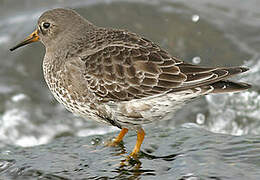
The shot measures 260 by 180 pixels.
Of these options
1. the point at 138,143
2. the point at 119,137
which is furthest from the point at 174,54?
the point at 138,143

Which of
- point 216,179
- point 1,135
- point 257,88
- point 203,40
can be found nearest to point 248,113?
point 257,88

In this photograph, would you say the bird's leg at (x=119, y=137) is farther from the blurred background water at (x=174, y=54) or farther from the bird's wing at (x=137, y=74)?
the bird's wing at (x=137, y=74)

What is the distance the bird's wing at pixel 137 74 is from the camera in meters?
5.66

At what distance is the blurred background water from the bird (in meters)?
0.62

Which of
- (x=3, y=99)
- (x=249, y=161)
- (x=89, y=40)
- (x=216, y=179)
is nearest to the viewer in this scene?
(x=216, y=179)

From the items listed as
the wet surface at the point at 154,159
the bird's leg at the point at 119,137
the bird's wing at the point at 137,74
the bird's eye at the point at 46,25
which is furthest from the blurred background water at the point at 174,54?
the bird's eye at the point at 46,25

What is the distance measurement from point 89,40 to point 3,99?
540 centimetres

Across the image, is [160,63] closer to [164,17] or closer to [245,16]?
[164,17]

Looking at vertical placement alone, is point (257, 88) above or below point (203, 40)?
below

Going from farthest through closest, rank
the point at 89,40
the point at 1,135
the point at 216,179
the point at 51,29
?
1. the point at 1,135
2. the point at 51,29
3. the point at 89,40
4. the point at 216,179

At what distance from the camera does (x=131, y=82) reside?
18.8 ft

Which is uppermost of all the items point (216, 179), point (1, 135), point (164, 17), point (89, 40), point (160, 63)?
point (164, 17)

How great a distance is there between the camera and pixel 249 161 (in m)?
5.44

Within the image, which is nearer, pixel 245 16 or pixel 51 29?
pixel 51 29
